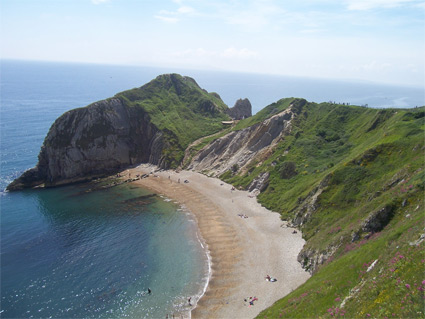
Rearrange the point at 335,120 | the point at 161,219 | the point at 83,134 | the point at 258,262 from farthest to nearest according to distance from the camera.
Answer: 1. the point at 83,134
2. the point at 335,120
3. the point at 161,219
4. the point at 258,262

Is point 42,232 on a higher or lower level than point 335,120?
lower

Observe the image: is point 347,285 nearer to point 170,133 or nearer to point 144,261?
point 144,261

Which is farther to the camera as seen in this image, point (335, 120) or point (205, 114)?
point (205, 114)

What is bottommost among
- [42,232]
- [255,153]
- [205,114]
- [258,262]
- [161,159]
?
[42,232]

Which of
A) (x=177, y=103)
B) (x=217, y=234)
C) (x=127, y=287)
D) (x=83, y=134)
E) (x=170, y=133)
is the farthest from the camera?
(x=177, y=103)

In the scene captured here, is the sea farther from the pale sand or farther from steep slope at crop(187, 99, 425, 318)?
steep slope at crop(187, 99, 425, 318)

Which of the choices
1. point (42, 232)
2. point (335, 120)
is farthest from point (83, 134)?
point (335, 120)

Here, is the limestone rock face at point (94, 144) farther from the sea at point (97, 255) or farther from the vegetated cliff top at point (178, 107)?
the sea at point (97, 255)

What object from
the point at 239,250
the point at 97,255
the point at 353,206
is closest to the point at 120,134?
the point at 97,255
